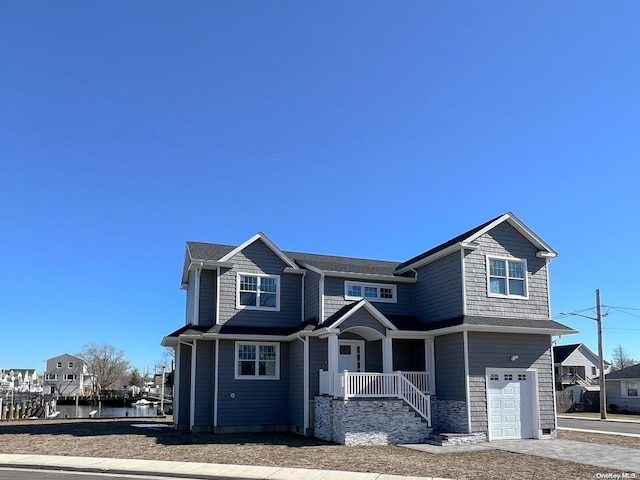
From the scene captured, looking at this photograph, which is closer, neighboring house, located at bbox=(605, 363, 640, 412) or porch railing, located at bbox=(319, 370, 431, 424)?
porch railing, located at bbox=(319, 370, 431, 424)

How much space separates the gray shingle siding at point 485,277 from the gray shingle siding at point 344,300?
3.82 m

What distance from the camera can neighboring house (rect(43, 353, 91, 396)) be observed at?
98.2 metres

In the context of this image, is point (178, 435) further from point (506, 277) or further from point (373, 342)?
point (506, 277)

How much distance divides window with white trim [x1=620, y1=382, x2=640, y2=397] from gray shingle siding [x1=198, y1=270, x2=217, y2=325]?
34.6 meters

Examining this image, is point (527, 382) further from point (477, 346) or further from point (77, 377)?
point (77, 377)

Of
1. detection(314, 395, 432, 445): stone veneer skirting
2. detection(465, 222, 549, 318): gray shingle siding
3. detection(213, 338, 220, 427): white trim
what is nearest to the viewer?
detection(314, 395, 432, 445): stone veneer skirting

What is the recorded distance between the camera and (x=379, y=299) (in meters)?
23.3

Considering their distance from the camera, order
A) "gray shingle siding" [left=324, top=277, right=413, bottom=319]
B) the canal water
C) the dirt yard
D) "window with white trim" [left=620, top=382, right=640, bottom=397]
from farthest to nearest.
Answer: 1. the canal water
2. "window with white trim" [left=620, top=382, right=640, bottom=397]
3. "gray shingle siding" [left=324, top=277, right=413, bottom=319]
4. the dirt yard

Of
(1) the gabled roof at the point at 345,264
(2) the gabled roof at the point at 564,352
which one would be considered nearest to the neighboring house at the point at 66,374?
(2) the gabled roof at the point at 564,352

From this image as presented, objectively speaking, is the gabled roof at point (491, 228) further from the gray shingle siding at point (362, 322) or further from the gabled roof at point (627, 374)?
the gabled roof at point (627, 374)

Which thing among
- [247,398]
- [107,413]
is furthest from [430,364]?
[107,413]

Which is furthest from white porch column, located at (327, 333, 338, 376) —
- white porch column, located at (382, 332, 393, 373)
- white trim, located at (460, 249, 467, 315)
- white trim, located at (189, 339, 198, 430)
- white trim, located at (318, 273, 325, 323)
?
white trim, located at (189, 339, 198, 430)

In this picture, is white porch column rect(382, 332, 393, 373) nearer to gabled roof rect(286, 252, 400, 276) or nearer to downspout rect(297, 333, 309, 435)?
downspout rect(297, 333, 309, 435)

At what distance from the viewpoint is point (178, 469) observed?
516 inches
